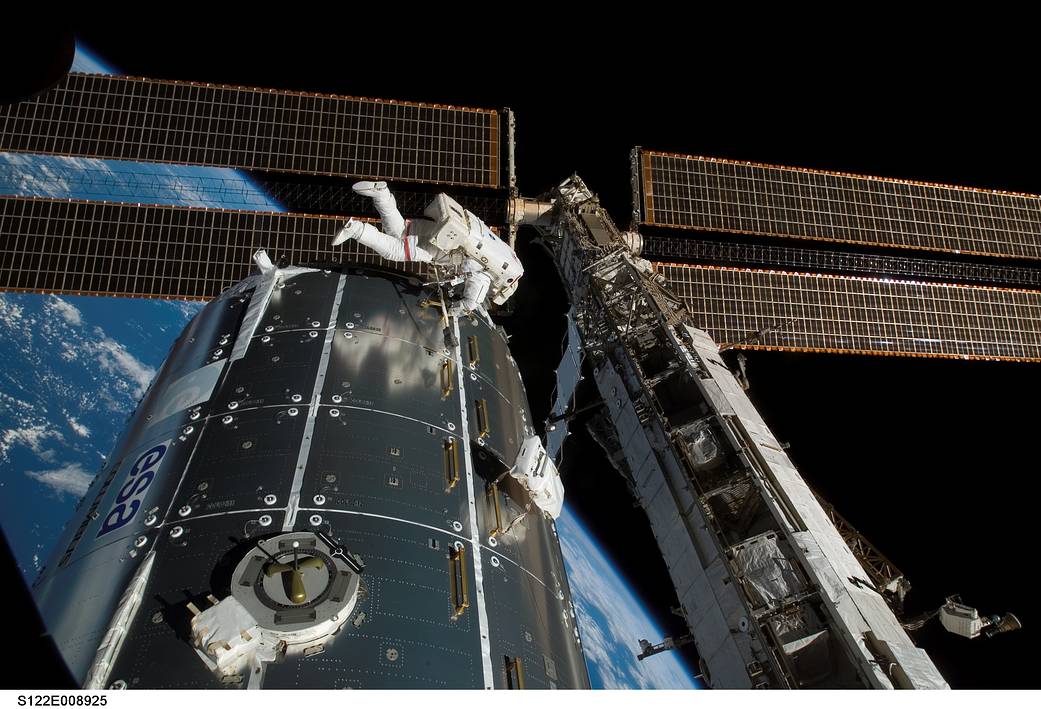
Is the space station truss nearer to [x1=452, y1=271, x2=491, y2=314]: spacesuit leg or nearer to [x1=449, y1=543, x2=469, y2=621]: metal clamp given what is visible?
[x1=452, y1=271, x2=491, y2=314]: spacesuit leg

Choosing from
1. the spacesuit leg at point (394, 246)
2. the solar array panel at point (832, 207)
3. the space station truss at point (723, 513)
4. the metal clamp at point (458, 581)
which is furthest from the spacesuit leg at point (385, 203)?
the solar array panel at point (832, 207)

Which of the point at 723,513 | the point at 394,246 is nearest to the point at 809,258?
the point at 723,513

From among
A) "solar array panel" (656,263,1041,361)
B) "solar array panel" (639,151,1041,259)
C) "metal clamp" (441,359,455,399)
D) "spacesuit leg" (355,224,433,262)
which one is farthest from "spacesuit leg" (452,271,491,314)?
"solar array panel" (639,151,1041,259)

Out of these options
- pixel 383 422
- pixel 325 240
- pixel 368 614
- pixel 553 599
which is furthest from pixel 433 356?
pixel 325 240

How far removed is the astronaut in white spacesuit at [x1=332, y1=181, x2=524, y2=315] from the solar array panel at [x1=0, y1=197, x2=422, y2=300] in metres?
3.11

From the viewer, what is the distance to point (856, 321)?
545 inches

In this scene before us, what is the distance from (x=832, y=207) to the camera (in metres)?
14.9

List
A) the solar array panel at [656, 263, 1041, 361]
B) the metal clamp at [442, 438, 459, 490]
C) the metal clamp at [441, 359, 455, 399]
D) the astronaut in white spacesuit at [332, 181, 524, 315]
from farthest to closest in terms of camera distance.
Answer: the solar array panel at [656, 263, 1041, 361] < the astronaut in white spacesuit at [332, 181, 524, 315] < the metal clamp at [441, 359, 455, 399] < the metal clamp at [442, 438, 459, 490]

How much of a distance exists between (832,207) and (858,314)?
7.85ft

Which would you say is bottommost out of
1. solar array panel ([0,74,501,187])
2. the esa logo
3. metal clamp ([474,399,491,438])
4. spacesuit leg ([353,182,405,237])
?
the esa logo

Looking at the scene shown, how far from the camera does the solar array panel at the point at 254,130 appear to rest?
1248 centimetres

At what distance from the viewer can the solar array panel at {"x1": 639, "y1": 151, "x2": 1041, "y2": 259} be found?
47.0 ft

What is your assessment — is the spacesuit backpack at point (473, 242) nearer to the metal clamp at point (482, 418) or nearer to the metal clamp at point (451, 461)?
the metal clamp at point (482, 418)

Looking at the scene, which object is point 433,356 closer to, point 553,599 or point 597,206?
point 553,599
